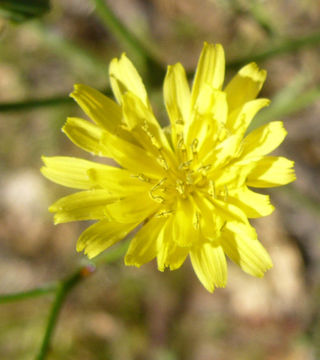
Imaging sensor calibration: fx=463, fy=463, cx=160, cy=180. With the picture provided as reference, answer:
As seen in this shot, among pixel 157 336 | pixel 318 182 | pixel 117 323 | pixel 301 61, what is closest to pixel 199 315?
pixel 157 336

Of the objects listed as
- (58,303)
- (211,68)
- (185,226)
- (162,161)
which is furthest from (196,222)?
(58,303)

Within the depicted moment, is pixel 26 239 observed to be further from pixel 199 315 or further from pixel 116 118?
pixel 116 118

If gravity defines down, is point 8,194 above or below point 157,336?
above

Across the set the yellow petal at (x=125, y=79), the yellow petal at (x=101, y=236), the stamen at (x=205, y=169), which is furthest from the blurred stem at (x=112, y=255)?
the yellow petal at (x=125, y=79)

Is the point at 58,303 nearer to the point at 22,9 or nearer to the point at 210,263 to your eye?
the point at 210,263

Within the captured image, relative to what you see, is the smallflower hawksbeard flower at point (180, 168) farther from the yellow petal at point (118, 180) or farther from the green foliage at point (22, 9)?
the green foliage at point (22, 9)

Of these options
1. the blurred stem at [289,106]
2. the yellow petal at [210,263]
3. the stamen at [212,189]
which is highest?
the blurred stem at [289,106]

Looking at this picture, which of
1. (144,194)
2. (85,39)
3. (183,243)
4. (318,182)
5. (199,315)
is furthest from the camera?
(85,39)
